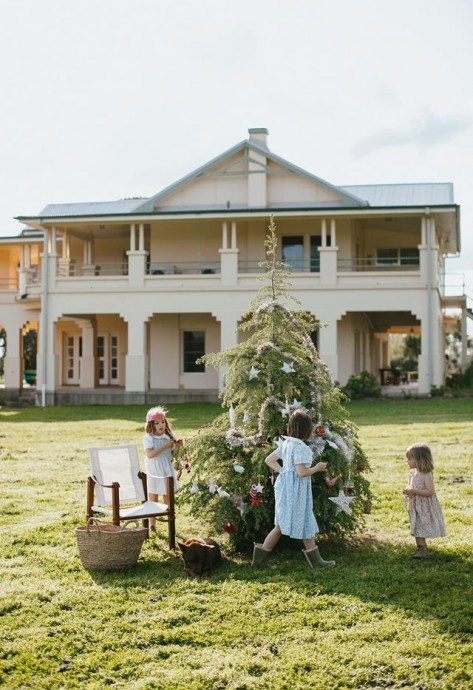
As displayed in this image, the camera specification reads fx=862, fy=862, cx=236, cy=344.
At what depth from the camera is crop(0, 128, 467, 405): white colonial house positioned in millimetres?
26453

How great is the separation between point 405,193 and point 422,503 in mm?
23406

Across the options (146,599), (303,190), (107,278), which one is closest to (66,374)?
(107,278)

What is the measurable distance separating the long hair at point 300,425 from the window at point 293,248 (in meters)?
22.0

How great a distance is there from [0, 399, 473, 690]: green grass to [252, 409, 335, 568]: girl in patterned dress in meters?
0.18

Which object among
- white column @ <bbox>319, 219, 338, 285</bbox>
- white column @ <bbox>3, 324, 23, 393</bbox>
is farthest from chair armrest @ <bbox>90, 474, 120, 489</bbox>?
white column @ <bbox>3, 324, 23, 393</bbox>

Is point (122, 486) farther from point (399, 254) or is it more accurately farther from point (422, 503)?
point (399, 254)

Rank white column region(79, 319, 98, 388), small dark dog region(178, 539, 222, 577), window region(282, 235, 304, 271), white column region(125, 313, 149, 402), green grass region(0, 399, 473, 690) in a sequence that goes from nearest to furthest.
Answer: green grass region(0, 399, 473, 690) → small dark dog region(178, 539, 222, 577) → white column region(125, 313, 149, 402) → window region(282, 235, 304, 271) → white column region(79, 319, 98, 388)

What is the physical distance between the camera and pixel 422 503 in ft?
24.2

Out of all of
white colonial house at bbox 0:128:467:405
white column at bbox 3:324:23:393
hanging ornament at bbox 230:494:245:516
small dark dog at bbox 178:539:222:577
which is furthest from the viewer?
white column at bbox 3:324:23:393

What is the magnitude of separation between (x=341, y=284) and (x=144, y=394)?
7043mm

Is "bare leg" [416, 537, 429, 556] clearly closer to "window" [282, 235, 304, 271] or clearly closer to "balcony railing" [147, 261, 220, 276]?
"window" [282, 235, 304, 271]

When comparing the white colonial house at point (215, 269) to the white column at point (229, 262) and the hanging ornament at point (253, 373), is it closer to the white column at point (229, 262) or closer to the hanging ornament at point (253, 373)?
the white column at point (229, 262)

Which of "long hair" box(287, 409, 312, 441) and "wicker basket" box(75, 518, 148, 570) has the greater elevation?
"long hair" box(287, 409, 312, 441)

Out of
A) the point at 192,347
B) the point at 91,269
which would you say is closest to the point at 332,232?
the point at 192,347
